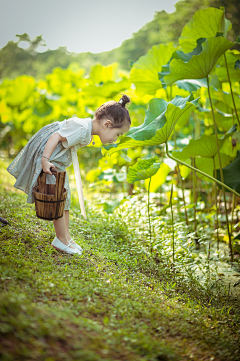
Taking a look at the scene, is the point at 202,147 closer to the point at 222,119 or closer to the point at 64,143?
the point at 222,119

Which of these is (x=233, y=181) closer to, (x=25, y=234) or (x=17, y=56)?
(x=25, y=234)

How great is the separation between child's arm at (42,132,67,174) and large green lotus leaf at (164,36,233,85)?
852mm

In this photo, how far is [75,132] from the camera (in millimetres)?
1492

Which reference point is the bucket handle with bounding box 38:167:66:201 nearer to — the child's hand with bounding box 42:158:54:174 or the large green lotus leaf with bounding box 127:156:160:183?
the child's hand with bounding box 42:158:54:174

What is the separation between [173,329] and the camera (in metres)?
1.07

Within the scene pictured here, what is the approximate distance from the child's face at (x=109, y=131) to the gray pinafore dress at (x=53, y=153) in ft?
0.28

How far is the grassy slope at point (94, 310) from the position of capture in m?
0.77

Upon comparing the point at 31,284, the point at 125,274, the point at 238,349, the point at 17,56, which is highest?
the point at 17,56

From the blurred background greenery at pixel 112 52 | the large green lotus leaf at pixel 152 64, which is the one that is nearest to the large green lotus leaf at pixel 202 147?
the large green lotus leaf at pixel 152 64

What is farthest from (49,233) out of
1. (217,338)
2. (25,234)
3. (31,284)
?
(217,338)

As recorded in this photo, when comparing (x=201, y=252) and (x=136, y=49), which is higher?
(x=136, y=49)

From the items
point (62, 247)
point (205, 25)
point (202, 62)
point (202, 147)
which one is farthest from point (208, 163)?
point (62, 247)

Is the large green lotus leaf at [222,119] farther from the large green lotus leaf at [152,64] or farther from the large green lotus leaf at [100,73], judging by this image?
the large green lotus leaf at [100,73]

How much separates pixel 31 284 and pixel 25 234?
23.5 inches
